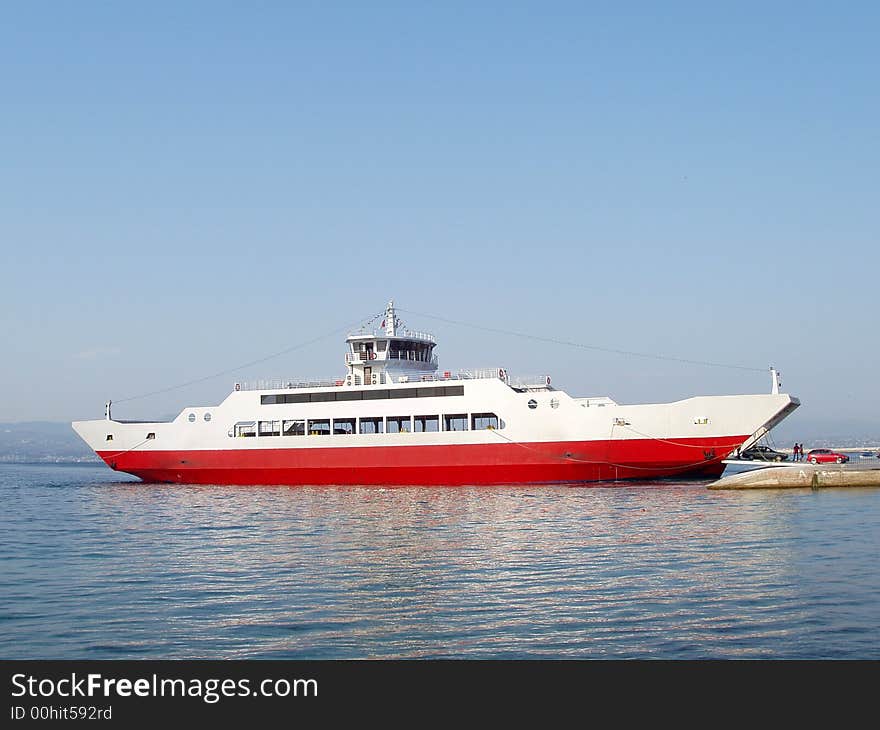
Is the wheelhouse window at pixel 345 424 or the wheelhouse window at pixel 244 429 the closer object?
Result: the wheelhouse window at pixel 345 424

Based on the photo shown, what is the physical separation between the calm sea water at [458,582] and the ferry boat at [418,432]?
7.50 meters

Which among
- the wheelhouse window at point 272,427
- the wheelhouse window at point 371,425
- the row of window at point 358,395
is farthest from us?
the wheelhouse window at point 272,427

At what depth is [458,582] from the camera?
16.3m

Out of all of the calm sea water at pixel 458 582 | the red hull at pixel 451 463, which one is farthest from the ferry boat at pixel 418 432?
the calm sea water at pixel 458 582

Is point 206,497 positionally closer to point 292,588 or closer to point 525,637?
point 292,588

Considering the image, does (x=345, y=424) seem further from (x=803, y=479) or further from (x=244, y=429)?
(x=803, y=479)

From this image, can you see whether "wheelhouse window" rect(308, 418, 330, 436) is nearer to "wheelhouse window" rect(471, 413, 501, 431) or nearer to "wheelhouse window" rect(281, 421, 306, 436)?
"wheelhouse window" rect(281, 421, 306, 436)

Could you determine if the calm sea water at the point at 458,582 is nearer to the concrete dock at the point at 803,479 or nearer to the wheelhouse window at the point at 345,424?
the concrete dock at the point at 803,479

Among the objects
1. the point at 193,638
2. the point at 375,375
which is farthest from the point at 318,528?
the point at 375,375

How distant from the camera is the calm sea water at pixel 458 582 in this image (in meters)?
12.0

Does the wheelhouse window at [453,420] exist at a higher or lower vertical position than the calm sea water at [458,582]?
higher

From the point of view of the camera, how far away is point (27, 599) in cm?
1566

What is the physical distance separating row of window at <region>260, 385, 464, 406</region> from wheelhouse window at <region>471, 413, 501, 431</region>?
1349mm

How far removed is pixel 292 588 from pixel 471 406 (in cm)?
2465
